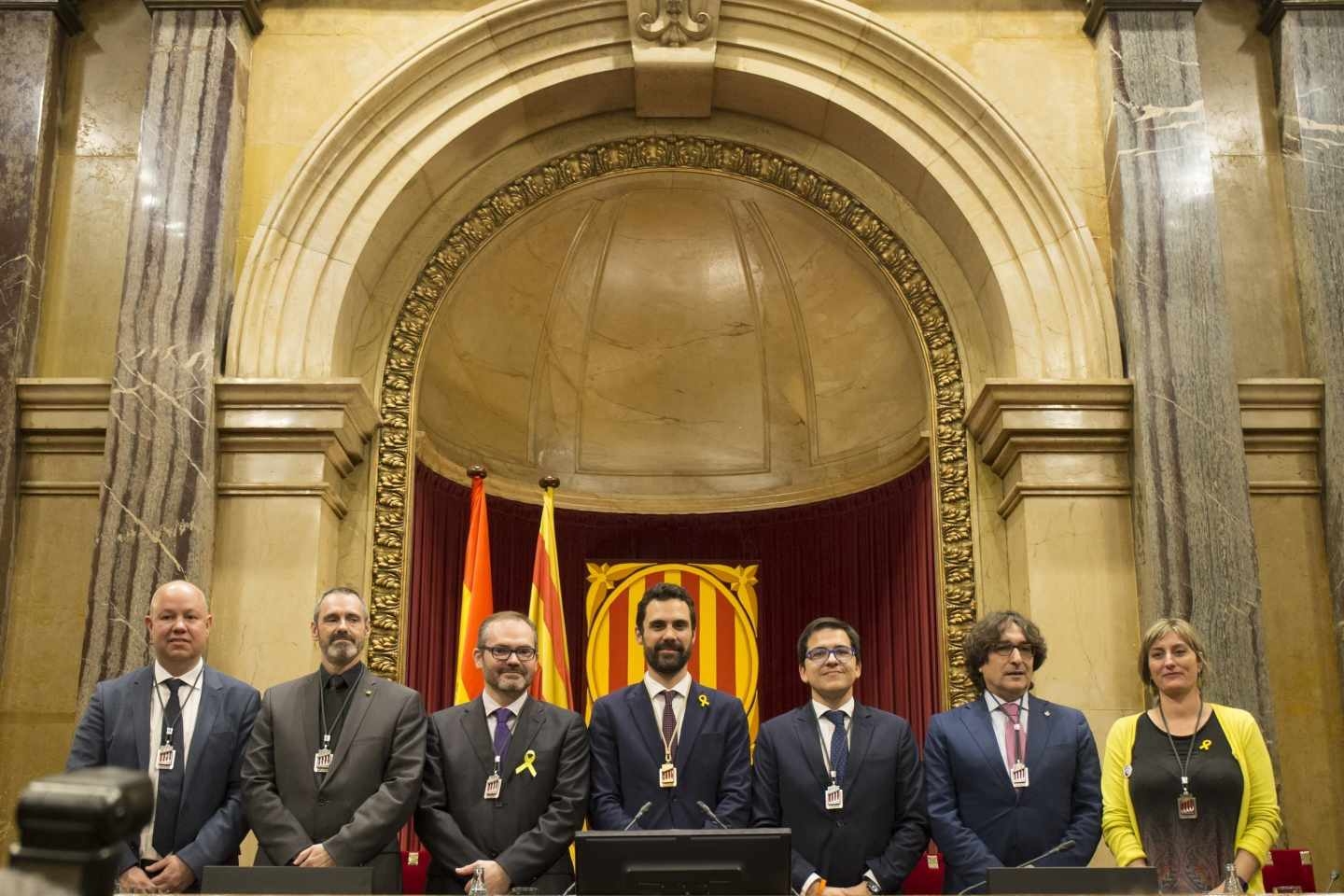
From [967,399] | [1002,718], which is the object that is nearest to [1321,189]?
[967,399]

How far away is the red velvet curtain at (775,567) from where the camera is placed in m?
6.93

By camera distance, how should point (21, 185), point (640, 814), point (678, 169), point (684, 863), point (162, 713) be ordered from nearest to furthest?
point (684, 863) < point (640, 814) < point (162, 713) < point (21, 185) < point (678, 169)

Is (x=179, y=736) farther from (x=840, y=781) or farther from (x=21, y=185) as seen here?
(x=21, y=185)

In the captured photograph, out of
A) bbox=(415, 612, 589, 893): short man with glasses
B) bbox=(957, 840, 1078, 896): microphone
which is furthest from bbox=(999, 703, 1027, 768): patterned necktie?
bbox=(415, 612, 589, 893): short man with glasses

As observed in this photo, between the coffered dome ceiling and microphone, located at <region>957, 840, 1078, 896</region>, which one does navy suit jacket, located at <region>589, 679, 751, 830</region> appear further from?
the coffered dome ceiling

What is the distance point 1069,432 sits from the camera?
18.5 feet

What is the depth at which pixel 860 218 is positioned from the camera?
647 centimetres

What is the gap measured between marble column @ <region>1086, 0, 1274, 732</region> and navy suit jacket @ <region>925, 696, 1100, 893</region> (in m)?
1.43

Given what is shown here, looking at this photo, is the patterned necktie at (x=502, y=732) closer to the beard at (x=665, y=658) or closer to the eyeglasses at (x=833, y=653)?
the beard at (x=665, y=658)

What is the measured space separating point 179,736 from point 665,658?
4.69 ft

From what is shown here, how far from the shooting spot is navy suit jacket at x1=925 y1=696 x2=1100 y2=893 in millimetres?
3930

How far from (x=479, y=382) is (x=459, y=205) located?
1415 mm

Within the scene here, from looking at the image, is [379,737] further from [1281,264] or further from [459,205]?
[1281,264]

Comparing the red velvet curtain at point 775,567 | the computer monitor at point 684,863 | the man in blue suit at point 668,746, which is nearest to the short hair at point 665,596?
the man in blue suit at point 668,746
